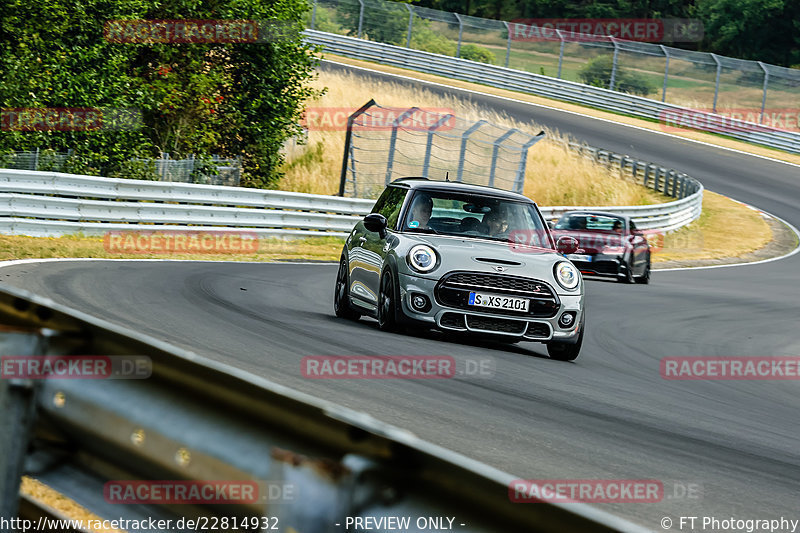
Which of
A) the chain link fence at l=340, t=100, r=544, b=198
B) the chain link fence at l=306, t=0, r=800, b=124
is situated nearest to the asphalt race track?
the chain link fence at l=340, t=100, r=544, b=198

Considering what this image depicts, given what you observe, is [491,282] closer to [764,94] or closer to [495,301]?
[495,301]

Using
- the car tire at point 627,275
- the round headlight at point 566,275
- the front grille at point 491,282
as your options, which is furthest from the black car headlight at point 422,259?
the car tire at point 627,275

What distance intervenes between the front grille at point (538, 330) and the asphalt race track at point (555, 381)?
301 millimetres

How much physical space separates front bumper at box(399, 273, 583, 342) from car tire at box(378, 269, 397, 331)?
0.17 meters

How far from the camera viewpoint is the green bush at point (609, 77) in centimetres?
4975

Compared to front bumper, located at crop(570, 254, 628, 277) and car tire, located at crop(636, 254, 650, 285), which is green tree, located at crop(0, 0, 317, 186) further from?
car tire, located at crop(636, 254, 650, 285)

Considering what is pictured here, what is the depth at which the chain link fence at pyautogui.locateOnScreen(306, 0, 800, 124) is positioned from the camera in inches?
1844

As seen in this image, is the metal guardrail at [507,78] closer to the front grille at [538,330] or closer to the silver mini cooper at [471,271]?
the silver mini cooper at [471,271]

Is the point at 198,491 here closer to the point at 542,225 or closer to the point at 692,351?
the point at 542,225

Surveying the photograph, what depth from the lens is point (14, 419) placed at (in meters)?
2.91

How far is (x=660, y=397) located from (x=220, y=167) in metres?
16.3

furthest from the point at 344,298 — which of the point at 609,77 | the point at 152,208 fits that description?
the point at 609,77

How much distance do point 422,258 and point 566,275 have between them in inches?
54.2

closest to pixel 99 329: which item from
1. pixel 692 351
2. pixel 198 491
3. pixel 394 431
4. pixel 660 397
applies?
pixel 198 491
